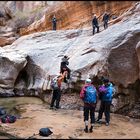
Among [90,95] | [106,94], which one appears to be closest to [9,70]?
[106,94]

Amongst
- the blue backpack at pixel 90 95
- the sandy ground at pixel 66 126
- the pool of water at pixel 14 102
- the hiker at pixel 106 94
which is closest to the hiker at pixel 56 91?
the sandy ground at pixel 66 126

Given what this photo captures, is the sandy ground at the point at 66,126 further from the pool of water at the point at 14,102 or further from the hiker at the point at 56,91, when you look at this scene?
the pool of water at the point at 14,102

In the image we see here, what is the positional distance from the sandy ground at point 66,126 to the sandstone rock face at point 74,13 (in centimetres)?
1778

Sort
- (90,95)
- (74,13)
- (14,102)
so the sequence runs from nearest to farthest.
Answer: (90,95) < (14,102) < (74,13)

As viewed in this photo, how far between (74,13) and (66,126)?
22.0 metres

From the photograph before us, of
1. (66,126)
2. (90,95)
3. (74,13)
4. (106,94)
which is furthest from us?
(74,13)

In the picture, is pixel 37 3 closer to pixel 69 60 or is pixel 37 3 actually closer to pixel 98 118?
pixel 69 60

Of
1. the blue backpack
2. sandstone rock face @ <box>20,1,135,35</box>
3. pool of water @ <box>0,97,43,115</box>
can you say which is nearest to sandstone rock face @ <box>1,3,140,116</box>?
pool of water @ <box>0,97,43,115</box>

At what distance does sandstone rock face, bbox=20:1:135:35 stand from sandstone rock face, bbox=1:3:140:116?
9.39 metres

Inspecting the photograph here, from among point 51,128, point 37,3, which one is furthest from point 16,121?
point 37,3

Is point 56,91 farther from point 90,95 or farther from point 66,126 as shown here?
point 90,95

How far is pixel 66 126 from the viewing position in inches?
538

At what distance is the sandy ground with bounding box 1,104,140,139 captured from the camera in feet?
41.1

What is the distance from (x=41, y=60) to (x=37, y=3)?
101 ft
